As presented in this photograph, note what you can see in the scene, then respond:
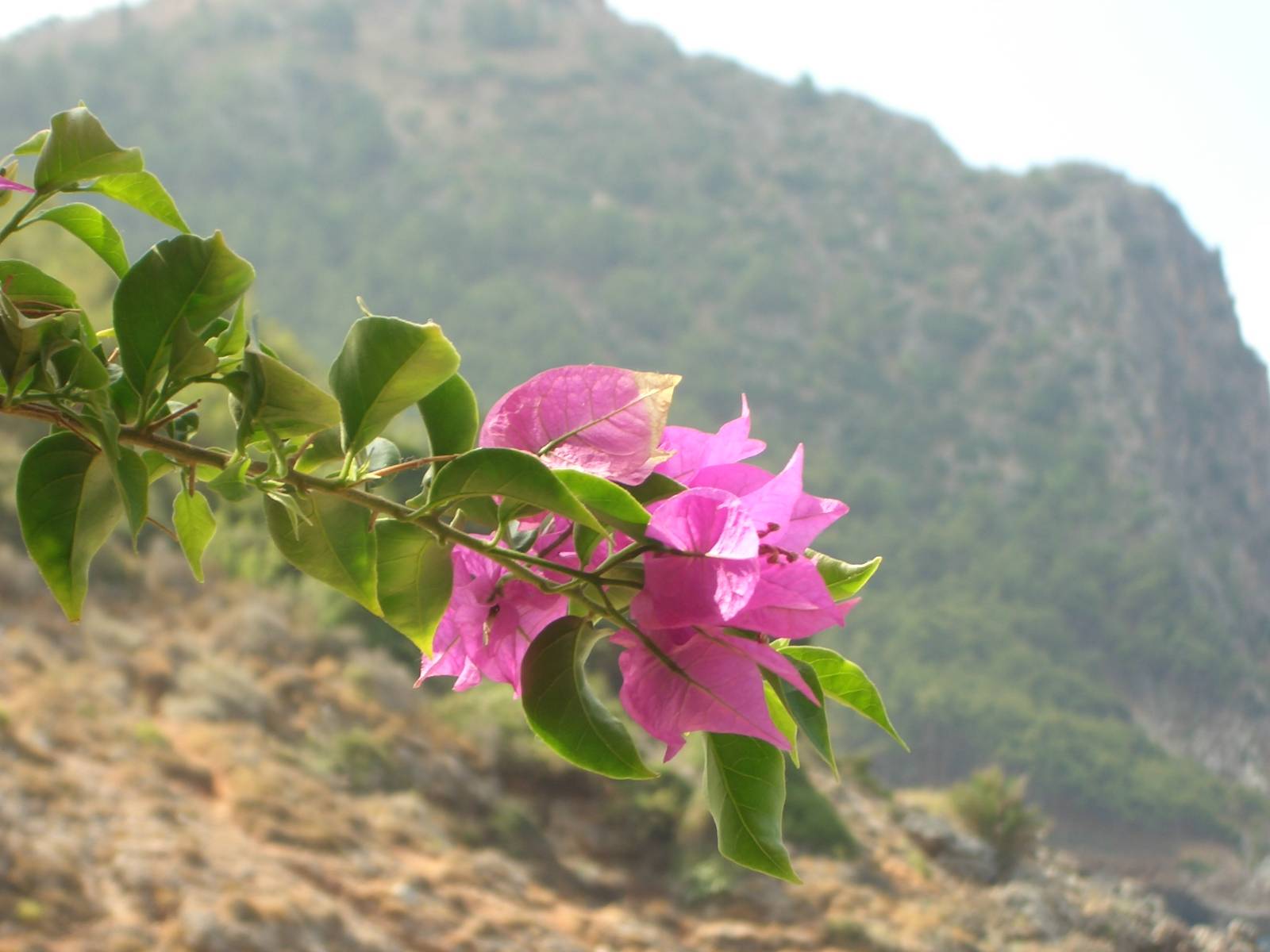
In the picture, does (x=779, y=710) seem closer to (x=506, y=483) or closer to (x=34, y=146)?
(x=506, y=483)

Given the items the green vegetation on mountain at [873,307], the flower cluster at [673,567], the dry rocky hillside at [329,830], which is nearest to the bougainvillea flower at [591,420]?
the flower cluster at [673,567]

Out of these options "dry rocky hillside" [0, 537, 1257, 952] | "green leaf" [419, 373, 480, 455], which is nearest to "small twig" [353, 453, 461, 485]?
"green leaf" [419, 373, 480, 455]

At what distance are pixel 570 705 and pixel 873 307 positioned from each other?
25.0m

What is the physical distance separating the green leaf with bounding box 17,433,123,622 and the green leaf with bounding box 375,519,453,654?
46mm

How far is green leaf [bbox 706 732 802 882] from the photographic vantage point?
7.6 inches

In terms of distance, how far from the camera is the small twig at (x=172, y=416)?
0.20 metres

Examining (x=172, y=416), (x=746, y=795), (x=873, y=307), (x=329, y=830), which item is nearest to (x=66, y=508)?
(x=172, y=416)

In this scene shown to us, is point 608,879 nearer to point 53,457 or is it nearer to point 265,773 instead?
point 265,773

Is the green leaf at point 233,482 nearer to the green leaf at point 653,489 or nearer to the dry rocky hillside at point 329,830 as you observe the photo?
the green leaf at point 653,489

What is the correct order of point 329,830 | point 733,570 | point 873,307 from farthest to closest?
point 873,307
point 329,830
point 733,570

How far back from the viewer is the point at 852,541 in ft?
66.6

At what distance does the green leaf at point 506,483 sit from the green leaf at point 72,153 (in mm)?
104

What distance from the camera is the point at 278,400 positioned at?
0.62 ft

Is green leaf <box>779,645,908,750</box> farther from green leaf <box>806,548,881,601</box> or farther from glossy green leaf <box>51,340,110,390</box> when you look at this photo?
glossy green leaf <box>51,340,110,390</box>
